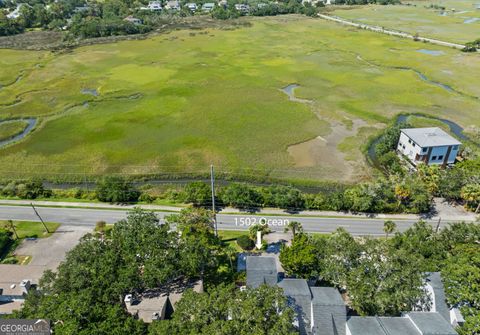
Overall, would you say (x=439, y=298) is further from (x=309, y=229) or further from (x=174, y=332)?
(x=174, y=332)

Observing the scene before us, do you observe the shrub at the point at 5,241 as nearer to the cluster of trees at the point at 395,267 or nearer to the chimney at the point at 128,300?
the chimney at the point at 128,300

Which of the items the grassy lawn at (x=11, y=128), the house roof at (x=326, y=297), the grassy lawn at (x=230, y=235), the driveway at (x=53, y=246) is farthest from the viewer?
the grassy lawn at (x=11, y=128)

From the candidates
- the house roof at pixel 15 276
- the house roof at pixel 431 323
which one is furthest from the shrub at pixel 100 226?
the house roof at pixel 431 323

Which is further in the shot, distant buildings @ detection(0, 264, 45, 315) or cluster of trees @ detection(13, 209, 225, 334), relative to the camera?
distant buildings @ detection(0, 264, 45, 315)

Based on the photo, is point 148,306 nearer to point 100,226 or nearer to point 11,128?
point 100,226

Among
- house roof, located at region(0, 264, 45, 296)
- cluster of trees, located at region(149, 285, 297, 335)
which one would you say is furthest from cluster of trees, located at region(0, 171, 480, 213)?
cluster of trees, located at region(149, 285, 297, 335)

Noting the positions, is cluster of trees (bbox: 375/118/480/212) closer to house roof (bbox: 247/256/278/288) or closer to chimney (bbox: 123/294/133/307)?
house roof (bbox: 247/256/278/288)

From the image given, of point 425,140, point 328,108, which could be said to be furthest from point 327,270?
point 328,108
